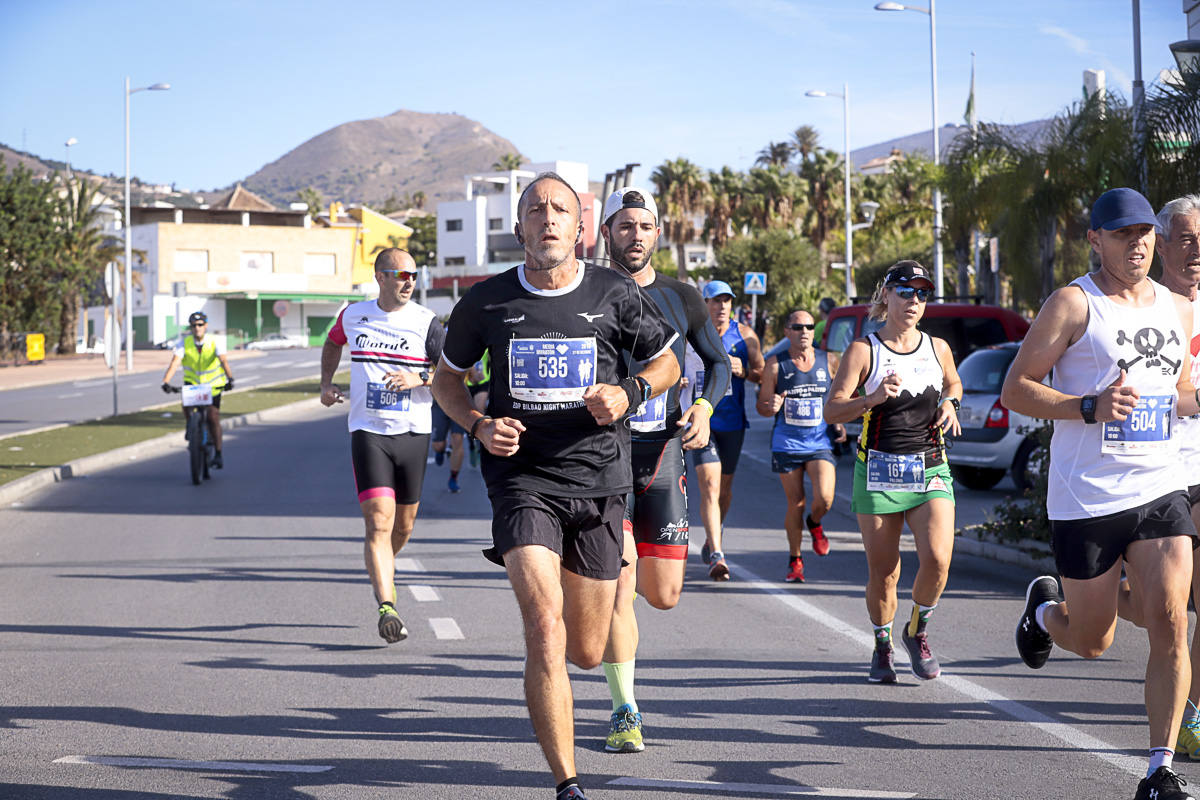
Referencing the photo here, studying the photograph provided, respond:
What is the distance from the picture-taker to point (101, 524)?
1362 cm

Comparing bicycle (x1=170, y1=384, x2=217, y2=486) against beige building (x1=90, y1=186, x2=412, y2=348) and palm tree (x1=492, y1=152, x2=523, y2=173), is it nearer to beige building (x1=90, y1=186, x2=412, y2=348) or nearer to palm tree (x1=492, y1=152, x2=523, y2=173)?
beige building (x1=90, y1=186, x2=412, y2=348)

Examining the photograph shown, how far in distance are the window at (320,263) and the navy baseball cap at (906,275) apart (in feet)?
316

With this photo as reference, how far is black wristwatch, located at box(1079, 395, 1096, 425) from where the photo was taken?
472cm

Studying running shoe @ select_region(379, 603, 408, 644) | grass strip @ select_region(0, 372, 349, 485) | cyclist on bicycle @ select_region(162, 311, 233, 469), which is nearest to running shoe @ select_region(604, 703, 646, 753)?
running shoe @ select_region(379, 603, 408, 644)

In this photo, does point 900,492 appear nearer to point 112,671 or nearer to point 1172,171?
point 112,671

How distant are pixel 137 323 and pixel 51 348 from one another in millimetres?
24873

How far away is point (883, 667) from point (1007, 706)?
0.68 meters

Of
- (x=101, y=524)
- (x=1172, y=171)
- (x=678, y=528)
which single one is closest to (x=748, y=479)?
(x=1172, y=171)

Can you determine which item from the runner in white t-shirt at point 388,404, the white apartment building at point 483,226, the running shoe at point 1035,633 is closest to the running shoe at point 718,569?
the runner in white t-shirt at point 388,404

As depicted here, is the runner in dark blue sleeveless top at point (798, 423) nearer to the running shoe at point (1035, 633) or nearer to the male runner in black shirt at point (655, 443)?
the male runner in black shirt at point (655, 443)

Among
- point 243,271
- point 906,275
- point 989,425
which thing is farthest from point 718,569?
Answer: point 243,271

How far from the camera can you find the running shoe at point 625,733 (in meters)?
5.46

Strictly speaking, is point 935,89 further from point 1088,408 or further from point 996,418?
point 1088,408

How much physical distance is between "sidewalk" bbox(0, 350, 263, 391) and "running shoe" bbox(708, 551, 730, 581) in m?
31.9
